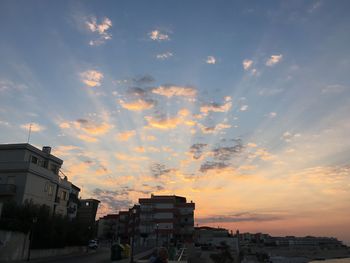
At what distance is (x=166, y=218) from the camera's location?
10375 cm

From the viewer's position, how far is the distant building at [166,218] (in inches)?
4050

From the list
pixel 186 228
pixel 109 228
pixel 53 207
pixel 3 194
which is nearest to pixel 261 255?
pixel 186 228

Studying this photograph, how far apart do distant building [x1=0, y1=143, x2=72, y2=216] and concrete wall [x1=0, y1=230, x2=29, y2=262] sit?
1143 cm

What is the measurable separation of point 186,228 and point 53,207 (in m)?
55.0

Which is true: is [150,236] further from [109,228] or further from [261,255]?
[261,255]

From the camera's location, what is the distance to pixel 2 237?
31844 millimetres

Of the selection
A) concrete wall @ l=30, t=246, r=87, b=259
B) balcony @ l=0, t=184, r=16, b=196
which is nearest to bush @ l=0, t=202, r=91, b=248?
concrete wall @ l=30, t=246, r=87, b=259

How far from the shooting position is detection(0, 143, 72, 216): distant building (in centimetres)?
4856

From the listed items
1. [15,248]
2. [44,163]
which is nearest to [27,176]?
[44,163]

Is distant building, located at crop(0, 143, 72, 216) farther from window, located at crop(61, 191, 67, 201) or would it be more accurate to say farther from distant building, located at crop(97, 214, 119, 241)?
distant building, located at crop(97, 214, 119, 241)

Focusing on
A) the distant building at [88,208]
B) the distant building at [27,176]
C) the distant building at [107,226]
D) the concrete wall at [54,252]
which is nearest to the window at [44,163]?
the distant building at [27,176]

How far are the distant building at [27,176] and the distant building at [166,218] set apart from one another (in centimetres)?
4917

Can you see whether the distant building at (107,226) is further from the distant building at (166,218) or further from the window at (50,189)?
the window at (50,189)

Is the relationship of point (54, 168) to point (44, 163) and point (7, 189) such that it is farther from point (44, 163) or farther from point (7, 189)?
point (7, 189)
